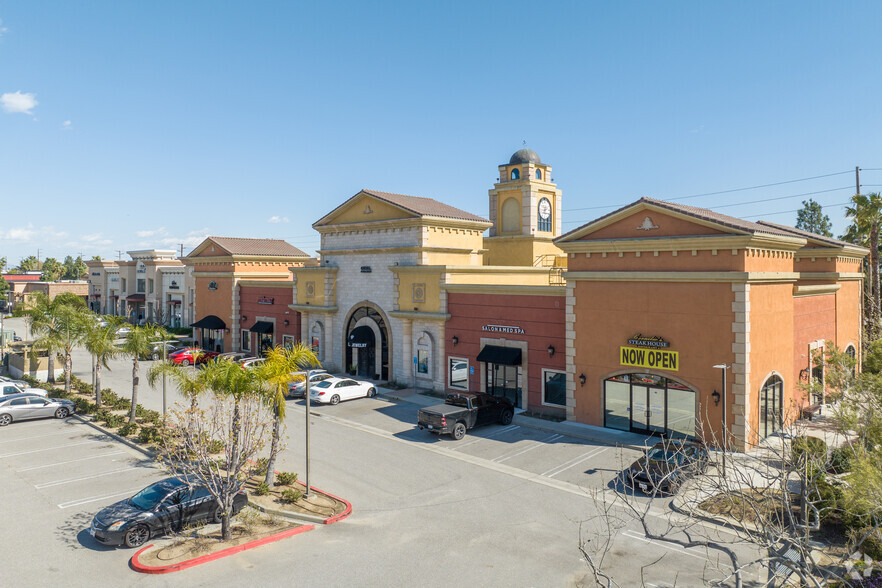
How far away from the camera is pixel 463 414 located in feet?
84.7

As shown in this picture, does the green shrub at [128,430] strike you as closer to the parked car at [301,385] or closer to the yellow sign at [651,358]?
the parked car at [301,385]

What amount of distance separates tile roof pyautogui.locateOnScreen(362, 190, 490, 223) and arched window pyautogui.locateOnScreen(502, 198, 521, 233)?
20.0 feet

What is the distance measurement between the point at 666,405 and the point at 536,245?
20.8 m

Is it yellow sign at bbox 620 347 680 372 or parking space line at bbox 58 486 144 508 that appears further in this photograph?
yellow sign at bbox 620 347 680 372

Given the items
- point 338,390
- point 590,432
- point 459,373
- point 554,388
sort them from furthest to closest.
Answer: point 459,373, point 338,390, point 554,388, point 590,432

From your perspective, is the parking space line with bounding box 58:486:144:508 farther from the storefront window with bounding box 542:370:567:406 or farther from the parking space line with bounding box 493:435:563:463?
the storefront window with bounding box 542:370:567:406

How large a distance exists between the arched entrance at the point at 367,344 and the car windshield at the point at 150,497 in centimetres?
2076

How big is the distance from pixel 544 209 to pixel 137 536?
116 feet

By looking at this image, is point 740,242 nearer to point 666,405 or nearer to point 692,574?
point 666,405

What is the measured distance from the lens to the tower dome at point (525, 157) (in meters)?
44.4

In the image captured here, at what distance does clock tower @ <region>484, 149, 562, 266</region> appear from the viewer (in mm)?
43812

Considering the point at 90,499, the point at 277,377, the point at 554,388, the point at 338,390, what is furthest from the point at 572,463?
the point at 90,499

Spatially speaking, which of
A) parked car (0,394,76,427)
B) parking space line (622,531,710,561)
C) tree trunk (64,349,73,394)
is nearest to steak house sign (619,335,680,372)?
parking space line (622,531,710,561)

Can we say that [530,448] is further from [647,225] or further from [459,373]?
[647,225]
